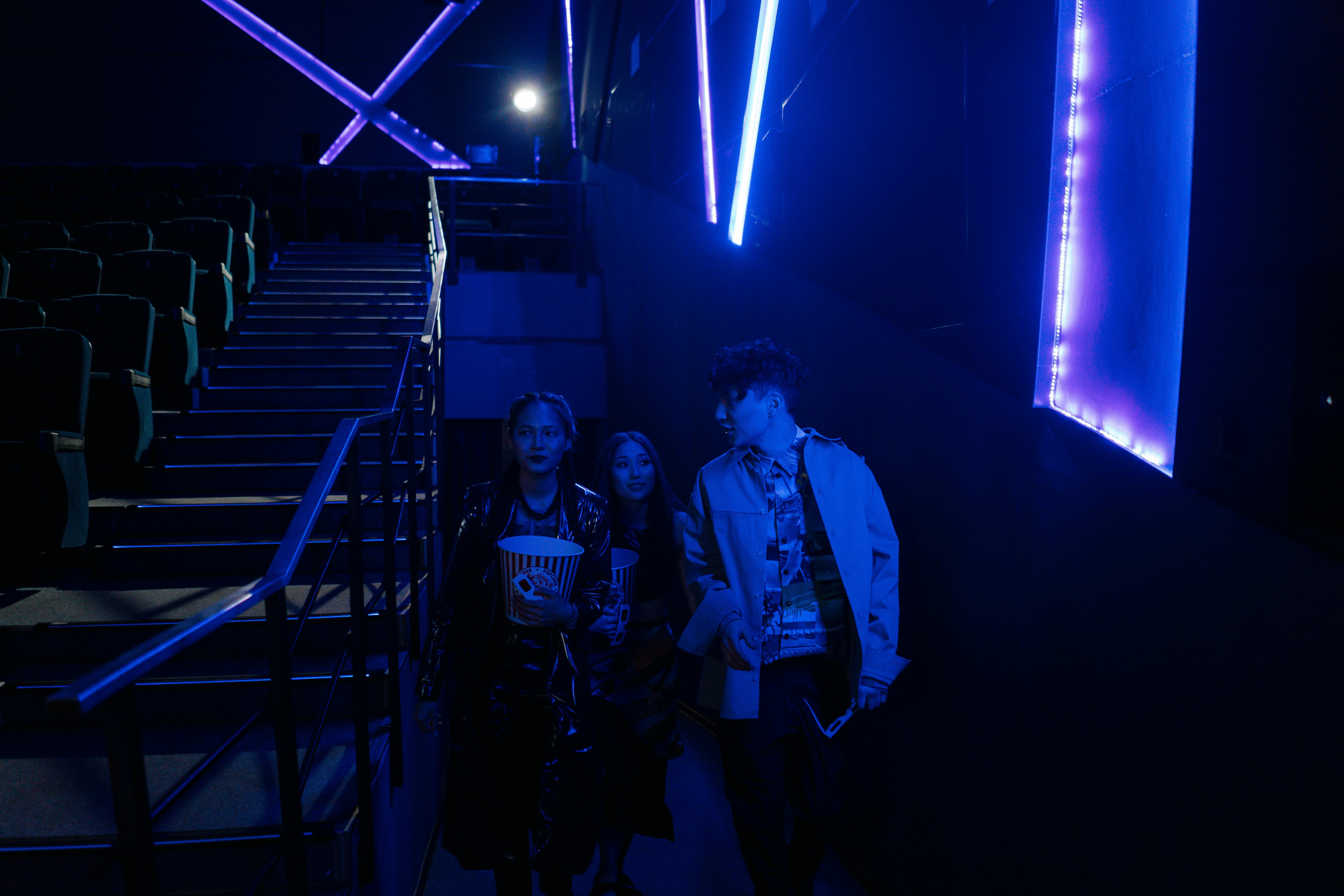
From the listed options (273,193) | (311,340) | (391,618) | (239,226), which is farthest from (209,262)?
(391,618)

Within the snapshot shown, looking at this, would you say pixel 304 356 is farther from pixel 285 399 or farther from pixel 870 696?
pixel 870 696

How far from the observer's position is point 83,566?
115 inches

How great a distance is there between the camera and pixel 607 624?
1.84 metres

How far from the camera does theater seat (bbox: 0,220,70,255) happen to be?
505 centimetres

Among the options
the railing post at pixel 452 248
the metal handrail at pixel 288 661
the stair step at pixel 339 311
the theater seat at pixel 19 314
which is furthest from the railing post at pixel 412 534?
the railing post at pixel 452 248

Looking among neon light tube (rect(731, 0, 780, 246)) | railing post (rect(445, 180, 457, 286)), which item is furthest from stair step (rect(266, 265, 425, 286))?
neon light tube (rect(731, 0, 780, 246))

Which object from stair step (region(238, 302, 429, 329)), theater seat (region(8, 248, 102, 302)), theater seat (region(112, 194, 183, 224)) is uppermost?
theater seat (region(112, 194, 183, 224))

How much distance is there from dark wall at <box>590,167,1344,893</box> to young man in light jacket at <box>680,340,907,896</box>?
21 cm

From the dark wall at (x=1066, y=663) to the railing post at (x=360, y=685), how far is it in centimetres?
125

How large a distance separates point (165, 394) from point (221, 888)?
2.97m

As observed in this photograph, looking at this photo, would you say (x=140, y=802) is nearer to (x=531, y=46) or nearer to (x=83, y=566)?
(x=83, y=566)

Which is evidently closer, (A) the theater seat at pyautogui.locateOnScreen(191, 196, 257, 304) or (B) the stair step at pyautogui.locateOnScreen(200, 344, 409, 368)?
(B) the stair step at pyautogui.locateOnScreen(200, 344, 409, 368)

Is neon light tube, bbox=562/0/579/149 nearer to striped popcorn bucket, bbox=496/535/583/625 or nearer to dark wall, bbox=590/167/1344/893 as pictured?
dark wall, bbox=590/167/1344/893

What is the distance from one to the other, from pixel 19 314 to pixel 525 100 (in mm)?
7079
